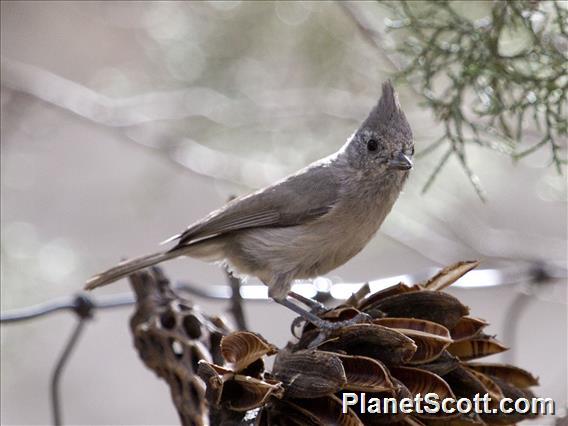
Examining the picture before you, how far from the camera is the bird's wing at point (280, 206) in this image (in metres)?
2.27

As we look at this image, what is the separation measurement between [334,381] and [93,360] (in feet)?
14.8

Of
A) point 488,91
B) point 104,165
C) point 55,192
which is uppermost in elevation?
point 104,165

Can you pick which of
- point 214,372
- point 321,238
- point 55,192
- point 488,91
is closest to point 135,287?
point 214,372

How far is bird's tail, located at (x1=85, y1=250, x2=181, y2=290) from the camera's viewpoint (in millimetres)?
2023

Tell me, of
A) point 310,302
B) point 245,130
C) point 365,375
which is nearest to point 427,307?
point 365,375

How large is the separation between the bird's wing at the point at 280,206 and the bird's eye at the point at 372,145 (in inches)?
6.6

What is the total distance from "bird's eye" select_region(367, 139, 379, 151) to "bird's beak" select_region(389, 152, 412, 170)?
54 millimetres

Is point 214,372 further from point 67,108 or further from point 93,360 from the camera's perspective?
point 93,360

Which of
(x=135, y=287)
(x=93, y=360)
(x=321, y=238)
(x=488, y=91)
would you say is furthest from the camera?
(x=93, y=360)

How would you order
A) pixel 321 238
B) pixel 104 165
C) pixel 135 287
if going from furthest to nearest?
pixel 104 165, pixel 321 238, pixel 135 287

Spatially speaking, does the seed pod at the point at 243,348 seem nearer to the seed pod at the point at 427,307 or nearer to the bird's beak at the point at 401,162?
the seed pod at the point at 427,307

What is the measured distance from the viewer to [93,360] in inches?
217

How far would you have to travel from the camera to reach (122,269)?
2037 mm

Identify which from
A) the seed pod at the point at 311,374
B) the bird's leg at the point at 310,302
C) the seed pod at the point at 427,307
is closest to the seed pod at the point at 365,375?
the seed pod at the point at 311,374
